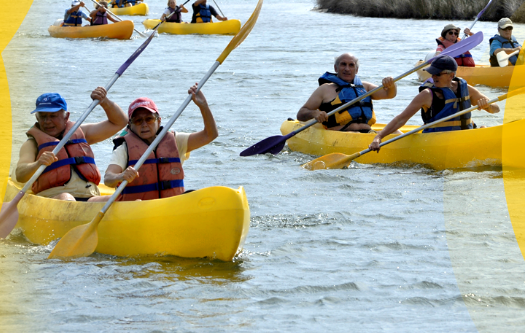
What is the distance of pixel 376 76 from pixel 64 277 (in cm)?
962

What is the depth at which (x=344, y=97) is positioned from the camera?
692cm

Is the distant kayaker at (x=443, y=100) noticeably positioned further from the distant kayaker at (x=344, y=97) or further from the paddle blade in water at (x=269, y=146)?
the paddle blade in water at (x=269, y=146)

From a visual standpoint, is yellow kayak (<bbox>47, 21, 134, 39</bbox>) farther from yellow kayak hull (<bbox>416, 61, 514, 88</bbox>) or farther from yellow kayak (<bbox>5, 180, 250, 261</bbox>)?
yellow kayak (<bbox>5, 180, 250, 261</bbox>)

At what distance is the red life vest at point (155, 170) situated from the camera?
14.7 ft

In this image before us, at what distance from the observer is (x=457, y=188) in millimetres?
5969

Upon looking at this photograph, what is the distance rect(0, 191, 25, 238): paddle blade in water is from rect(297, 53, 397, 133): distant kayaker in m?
3.03

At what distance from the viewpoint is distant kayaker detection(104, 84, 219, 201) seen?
4.45 metres

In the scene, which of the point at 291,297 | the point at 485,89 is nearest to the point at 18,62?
the point at 485,89

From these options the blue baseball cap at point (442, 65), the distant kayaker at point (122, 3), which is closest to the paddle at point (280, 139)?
the blue baseball cap at point (442, 65)

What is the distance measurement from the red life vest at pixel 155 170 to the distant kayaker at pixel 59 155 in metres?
0.31

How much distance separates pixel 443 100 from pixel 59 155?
10.3ft

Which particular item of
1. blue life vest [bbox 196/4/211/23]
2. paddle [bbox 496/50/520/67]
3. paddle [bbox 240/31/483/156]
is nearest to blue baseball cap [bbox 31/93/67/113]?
paddle [bbox 240/31/483/156]

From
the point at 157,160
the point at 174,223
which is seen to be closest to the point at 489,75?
the point at 157,160

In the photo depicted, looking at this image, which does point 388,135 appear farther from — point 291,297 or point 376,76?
point 376,76
